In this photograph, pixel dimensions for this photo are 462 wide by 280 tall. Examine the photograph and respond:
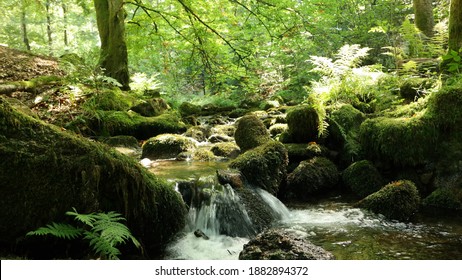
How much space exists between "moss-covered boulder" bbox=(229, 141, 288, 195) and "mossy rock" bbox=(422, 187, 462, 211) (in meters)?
2.27

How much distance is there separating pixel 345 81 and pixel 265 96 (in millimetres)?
10407

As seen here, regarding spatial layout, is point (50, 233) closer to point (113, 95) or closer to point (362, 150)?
point (362, 150)

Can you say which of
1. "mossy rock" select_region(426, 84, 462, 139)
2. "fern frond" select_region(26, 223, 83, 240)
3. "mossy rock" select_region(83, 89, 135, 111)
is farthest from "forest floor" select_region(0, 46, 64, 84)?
"mossy rock" select_region(426, 84, 462, 139)

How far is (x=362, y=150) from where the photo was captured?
6.40m

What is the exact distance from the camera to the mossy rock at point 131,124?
7.66m

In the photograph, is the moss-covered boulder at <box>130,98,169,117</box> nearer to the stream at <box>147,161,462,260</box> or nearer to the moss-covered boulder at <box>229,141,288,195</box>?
the stream at <box>147,161,462,260</box>

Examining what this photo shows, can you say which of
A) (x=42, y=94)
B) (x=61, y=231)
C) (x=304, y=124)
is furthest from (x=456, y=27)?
(x=42, y=94)

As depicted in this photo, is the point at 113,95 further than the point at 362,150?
Yes

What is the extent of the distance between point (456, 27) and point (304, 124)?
11.1 feet

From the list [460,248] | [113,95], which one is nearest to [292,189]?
[460,248]

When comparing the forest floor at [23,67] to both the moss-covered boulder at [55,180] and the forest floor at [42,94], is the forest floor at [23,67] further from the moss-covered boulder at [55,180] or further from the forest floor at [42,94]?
the moss-covered boulder at [55,180]

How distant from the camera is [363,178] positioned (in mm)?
5879

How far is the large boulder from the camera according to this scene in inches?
121

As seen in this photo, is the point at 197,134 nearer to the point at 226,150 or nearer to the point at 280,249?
the point at 226,150
